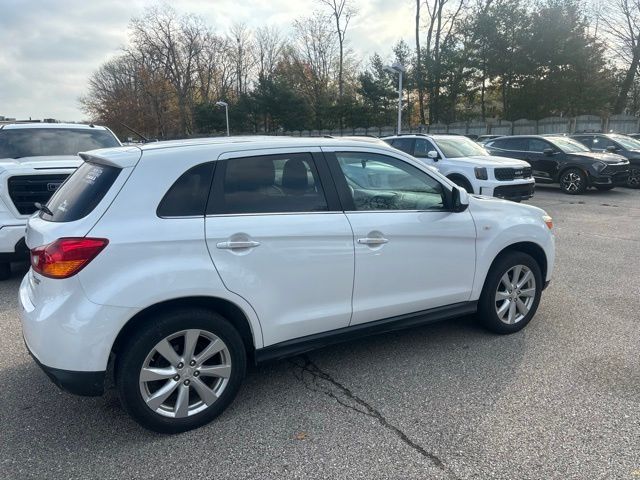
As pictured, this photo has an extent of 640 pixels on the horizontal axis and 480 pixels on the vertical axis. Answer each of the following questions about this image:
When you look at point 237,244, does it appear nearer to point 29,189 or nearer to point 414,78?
point 29,189

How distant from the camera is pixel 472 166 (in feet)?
35.9

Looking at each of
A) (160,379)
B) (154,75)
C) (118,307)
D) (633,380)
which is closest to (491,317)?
(633,380)

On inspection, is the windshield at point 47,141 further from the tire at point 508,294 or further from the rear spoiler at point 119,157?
the tire at point 508,294

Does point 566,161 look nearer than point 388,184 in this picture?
No

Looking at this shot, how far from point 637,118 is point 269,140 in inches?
1121

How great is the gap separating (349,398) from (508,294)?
1.80 meters

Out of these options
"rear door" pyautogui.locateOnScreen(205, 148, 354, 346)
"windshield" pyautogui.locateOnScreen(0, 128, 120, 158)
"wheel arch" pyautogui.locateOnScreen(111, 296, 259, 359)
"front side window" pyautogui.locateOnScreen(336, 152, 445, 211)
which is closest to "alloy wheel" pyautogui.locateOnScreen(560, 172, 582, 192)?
"front side window" pyautogui.locateOnScreen(336, 152, 445, 211)

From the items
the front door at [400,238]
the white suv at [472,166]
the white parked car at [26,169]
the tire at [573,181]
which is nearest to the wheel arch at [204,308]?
the front door at [400,238]

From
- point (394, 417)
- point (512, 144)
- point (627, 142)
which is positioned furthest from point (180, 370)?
point (627, 142)

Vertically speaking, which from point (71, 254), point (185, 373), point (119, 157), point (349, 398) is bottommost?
point (349, 398)

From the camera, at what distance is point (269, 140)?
3.38 metres

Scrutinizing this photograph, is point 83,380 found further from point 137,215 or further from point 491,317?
point 491,317

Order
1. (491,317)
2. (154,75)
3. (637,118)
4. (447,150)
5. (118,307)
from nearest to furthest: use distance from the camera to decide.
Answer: (118,307) → (491,317) → (447,150) → (637,118) → (154,75)

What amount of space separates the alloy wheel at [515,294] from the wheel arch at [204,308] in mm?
2225
